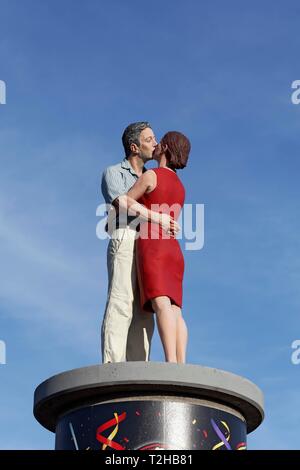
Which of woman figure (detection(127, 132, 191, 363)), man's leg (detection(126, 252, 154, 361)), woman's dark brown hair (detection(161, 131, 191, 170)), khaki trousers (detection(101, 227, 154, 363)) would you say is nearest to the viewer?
woman figure (detection(127, 132, 191, 363))

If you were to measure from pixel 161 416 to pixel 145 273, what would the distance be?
5.70 ft

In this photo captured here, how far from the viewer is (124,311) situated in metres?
9.66

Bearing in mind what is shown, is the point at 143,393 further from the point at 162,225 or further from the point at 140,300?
the point at 162,225

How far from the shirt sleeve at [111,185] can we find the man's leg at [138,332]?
84cm

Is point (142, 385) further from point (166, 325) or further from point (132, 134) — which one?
point (132, 134)

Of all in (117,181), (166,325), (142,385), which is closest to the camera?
(142,385)

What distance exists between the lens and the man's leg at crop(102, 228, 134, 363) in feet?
31.2

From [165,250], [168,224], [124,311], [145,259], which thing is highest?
[168,224]

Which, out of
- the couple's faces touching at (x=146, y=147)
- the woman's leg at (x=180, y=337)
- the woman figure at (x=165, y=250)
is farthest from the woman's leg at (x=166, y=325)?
the couple's faces touching at (x=146, y=147)

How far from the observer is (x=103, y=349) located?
9.49 metres

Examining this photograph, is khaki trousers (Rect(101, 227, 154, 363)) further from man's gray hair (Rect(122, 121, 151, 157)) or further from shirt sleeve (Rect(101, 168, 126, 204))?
man's gray hair (Rect(122, 121, 151, 157))

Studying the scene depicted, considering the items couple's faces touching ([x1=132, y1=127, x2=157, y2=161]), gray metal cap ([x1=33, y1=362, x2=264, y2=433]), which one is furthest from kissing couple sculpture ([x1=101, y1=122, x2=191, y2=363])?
gray metal cap ([x1=33, y1=362, x2=264, y2=433])

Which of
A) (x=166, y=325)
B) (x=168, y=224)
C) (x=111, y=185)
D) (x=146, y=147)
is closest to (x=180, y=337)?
(x=166, y=325)

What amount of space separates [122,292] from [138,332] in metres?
0.48
